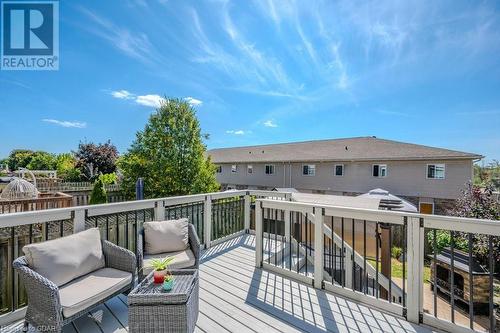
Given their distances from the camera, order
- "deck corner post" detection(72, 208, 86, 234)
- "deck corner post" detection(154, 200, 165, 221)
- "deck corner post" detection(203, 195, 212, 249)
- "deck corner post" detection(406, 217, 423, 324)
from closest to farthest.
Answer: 1. "deck corner post" detection(406, 217, 423, 324)
2. "deck corner post" detection(72, 208, 86, 234)
3. "deck corner post" detection(154, 200, 165, 221)
4. "deck corner post" detection(203, 195, 212, 249)

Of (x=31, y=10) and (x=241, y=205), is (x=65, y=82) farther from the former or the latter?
(x=241, y=205)

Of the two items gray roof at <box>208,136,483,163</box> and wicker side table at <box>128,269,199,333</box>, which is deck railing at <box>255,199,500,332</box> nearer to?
wicker side table at <box>128,269,199,333</box>

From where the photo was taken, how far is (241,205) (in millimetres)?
5727

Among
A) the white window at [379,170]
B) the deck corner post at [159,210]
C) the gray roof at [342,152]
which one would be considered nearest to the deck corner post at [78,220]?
the deck corner post at [159,210]

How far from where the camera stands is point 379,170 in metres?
15.0

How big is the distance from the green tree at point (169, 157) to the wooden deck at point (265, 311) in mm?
9948

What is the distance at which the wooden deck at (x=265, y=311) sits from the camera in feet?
7.68

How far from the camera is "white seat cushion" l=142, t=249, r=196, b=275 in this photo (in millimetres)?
2918

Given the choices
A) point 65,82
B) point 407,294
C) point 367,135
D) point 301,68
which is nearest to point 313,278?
point 407,294

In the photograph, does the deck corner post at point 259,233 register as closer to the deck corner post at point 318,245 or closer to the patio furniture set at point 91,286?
the deck corner post at point 318,245

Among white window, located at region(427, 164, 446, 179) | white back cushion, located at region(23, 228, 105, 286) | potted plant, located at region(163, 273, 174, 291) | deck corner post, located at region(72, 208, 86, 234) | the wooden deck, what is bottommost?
the wooden deck

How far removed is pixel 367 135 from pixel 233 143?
15.3m

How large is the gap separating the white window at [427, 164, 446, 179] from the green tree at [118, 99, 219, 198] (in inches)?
494

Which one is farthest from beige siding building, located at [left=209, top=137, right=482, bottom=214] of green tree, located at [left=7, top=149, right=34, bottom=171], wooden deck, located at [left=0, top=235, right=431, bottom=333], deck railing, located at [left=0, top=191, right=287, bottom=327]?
green tree, located at [left=7, top=149, right=34, bottom=171]
